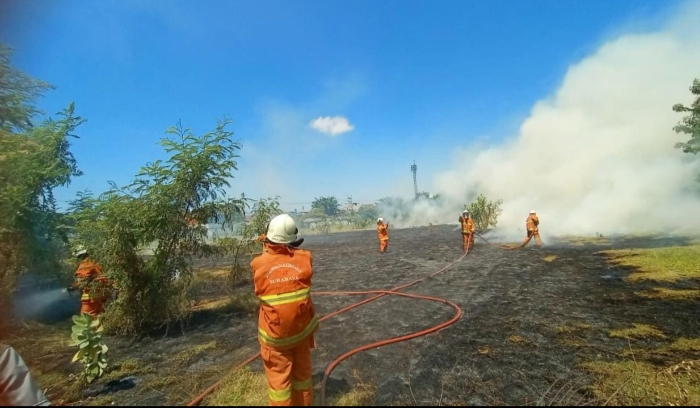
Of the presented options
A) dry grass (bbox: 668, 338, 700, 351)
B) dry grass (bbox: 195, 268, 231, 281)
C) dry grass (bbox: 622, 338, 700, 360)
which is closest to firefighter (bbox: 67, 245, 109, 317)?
dry grass (bbox: 195, 268, 231, 281)

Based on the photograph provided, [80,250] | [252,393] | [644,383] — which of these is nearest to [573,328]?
[644,383]

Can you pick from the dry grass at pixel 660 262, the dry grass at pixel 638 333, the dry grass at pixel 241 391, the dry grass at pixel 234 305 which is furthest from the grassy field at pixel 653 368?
the dry grass at pixel 234 305

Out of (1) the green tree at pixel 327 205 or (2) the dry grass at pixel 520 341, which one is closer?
(2) the dry grass at pixel 520 341

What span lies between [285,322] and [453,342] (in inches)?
140

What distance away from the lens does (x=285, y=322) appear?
2861 millimetres

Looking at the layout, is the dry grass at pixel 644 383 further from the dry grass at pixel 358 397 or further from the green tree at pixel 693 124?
the green tree at pixel 693 124

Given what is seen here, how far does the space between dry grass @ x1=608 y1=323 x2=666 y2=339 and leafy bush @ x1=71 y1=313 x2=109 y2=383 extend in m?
7.62

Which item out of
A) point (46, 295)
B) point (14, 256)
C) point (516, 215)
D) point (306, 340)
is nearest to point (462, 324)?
point (306, 340)

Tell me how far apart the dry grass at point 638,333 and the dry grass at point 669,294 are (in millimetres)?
2248

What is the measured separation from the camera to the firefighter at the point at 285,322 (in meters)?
2.88

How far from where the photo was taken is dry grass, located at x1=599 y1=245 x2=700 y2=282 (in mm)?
8922

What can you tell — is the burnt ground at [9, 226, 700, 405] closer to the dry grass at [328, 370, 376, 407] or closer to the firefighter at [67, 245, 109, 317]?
the dry grass at [328, 370, 376, 407]

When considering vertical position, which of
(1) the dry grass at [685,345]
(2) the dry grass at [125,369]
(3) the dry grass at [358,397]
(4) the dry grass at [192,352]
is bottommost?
(2) the dry grass at [125,369]

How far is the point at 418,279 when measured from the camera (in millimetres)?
10578
